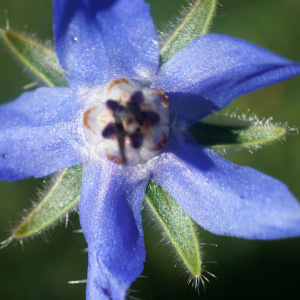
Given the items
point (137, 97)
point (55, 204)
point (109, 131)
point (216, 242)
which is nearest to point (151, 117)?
point (137, 97)

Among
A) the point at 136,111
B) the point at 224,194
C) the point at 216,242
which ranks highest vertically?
the point at 136,111

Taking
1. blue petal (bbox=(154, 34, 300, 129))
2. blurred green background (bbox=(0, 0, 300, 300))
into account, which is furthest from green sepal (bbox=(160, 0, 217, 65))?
blurred green background (bbox=(0, 0, 300, 300))

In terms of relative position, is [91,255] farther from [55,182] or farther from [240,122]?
[240,122]

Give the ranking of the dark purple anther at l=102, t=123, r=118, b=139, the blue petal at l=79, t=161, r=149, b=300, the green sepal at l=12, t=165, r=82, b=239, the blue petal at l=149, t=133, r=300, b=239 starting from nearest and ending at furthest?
the blue petal at l=149, t=133, r=300, b=239 → the blue petal at l=79, t=161, r=149, b=300 → the dark purple anther at l=102, t=123, r=118, b=139 → the green sepal at l=12, t=165, r=82, b=239

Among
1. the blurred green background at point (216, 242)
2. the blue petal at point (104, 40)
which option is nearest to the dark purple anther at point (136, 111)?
the blue petal at point (104, 40)

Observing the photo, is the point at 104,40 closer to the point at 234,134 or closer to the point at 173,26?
the point at 173,26

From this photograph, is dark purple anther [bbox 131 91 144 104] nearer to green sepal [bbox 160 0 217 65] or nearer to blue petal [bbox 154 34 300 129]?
blue petal [bbox 154 34 300 129]
